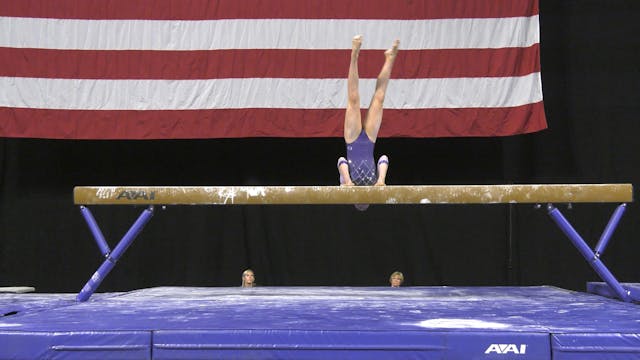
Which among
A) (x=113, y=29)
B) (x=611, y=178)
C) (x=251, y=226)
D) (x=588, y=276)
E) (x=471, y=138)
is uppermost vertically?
(x=113, y=29)

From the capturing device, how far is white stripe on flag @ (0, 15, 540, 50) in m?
6.76

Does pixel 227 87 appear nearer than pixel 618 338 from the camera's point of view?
No

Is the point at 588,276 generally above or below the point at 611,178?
below

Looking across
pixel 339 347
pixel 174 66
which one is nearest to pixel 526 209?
pixel 174 66

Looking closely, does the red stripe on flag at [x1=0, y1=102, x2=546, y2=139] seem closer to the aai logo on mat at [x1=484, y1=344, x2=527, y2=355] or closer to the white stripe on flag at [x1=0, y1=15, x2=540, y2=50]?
the white stripe on flag at [x1=0, y1=15, x2=540, y2=50]

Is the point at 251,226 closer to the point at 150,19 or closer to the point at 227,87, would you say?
the point at 227,87

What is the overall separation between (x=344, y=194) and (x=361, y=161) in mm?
998

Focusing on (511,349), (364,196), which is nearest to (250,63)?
(364,196)

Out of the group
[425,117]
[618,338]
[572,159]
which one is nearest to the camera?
[618,338]

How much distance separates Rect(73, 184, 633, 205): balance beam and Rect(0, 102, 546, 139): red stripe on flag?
247 cm

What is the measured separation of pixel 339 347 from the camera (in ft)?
9.96

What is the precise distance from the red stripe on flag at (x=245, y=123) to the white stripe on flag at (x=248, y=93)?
7cm

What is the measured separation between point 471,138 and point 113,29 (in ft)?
12.7

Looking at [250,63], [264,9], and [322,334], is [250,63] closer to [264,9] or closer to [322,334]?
[264,9]
